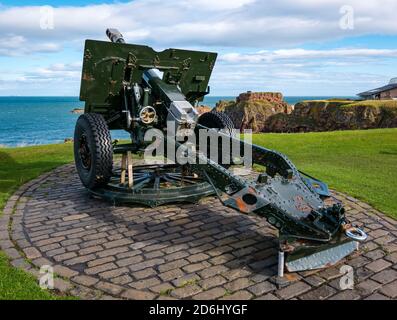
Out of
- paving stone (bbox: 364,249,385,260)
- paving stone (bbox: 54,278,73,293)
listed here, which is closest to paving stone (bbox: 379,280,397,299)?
Result: paving stone (bbox: 364,249,385,260)

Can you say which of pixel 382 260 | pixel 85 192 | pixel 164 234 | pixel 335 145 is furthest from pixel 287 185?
pixel 335 145

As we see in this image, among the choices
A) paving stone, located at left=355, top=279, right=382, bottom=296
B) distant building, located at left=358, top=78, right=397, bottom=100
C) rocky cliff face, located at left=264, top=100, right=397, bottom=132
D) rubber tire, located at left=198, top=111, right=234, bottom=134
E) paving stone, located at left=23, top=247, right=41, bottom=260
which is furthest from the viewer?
distant building, located at left=358, top=78, right=397, bottom=100

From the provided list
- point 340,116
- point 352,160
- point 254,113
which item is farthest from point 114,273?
point 254,113

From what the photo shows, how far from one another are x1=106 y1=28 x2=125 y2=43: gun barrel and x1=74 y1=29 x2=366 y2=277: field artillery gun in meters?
0.04

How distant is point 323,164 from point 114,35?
563 centimetres

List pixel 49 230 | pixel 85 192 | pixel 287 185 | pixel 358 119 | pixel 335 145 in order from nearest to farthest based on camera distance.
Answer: pixel 287 185
pixel 49 230
pixel 85 192
pixel 335 145
pixel 358 119

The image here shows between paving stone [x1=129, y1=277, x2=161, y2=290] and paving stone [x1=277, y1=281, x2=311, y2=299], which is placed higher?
paving stone [x1=277, y1=281, x2=311, y2=299]

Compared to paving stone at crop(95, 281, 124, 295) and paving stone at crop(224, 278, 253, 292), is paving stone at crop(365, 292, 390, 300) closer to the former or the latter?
paving stone at crop(224, 278, 253, 292)

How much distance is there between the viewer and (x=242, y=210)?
13.2ft

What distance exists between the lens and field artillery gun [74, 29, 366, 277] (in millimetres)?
3947

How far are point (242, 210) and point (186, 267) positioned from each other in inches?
32.1

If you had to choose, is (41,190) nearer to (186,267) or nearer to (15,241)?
(15,241)

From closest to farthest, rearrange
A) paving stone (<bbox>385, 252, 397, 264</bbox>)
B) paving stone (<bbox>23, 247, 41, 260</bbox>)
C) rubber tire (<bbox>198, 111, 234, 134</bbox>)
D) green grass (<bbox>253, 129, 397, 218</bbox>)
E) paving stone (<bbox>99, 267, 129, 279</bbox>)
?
paving stone (<bbox>99, 267, 129, 279</bbox>) → paving stone (<bbox>385, 252, 397, 264</bbox>) → paving stone (<bbox>23, 247, 41, 260</bbox>) → green grass (<bbox>253, 129, 397, 218</bbox>) → rubber tire (<bbox>198, 111, 234, 134</bbox>)

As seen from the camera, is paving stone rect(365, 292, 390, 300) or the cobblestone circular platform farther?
the cobblestone circular platform
